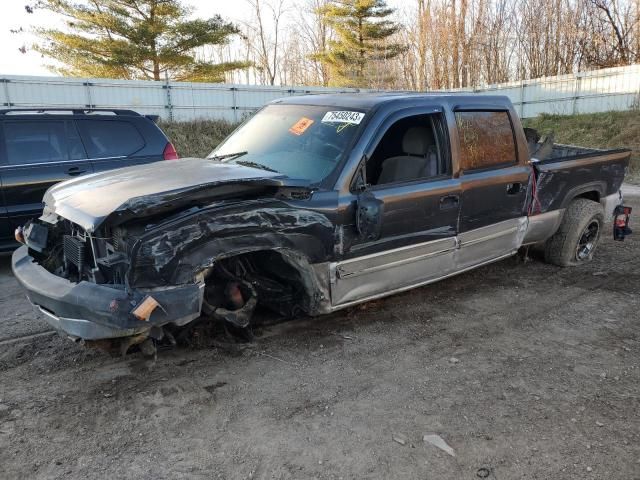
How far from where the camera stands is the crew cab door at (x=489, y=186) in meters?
4.29

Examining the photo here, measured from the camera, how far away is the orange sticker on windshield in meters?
3.98

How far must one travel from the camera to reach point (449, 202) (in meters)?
4.13

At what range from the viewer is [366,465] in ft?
8.03

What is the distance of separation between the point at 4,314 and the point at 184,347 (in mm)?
2044

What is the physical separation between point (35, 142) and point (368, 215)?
457 cm

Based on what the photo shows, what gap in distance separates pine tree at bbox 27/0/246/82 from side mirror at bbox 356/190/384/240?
2371 centimetres

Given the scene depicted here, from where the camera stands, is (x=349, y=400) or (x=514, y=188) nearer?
(x=349, y=400)

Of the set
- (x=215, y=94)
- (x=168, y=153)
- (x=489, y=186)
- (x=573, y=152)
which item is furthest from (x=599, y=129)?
(x=168, y=153)

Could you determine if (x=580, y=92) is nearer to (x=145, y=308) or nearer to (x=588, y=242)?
(x=588, y=242)

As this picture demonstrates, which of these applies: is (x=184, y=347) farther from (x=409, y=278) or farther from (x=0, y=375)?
(x=409, y=278)

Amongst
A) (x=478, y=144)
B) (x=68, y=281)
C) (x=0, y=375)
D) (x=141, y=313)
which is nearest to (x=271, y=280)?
(x=141, y=313)

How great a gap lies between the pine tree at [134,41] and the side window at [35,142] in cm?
1989

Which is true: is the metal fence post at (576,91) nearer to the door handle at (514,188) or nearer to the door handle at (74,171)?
the door handle at (514,188)

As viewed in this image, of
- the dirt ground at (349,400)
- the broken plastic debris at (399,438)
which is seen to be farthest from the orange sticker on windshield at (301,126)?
the broken plastic debris at (399,438)
